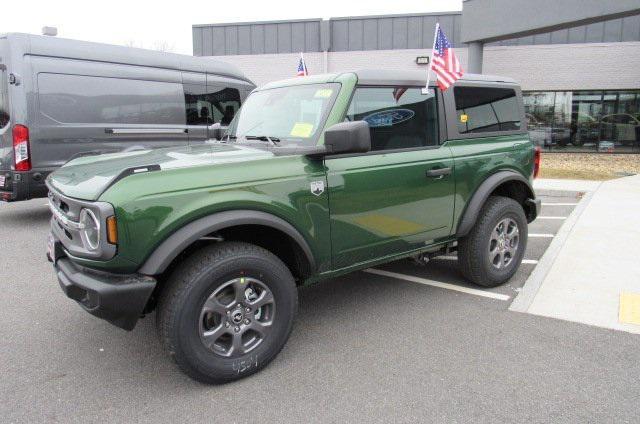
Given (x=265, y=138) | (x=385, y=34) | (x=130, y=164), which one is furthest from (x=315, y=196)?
(x=385, y=34)

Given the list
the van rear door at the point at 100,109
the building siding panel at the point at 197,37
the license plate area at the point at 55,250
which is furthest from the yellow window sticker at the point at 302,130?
the building siding panel at the point at 197,37

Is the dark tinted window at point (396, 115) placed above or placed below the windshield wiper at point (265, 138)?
above

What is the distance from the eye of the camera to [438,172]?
3822 mm

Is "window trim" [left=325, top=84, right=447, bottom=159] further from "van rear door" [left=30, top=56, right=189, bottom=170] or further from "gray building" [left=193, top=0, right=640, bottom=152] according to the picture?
"gray building" [left=193, top=0, right=640, bottom=152]

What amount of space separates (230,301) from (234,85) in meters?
7.37

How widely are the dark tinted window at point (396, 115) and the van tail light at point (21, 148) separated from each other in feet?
17.1

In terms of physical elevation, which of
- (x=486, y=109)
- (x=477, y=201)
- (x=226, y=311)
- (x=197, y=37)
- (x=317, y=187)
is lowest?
(x=226, y=311)

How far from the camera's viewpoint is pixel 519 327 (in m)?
3.69

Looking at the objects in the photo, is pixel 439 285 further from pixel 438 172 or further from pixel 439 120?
pixel 439 120

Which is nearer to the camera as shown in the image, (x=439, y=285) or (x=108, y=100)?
(x=439, y=285)

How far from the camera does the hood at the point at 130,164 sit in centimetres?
269

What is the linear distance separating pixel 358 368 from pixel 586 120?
1845 cm

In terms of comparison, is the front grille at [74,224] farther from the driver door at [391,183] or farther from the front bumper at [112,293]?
the driver door at [391,183]

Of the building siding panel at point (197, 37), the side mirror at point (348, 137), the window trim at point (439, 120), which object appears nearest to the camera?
the side mirror at point (348, 137)
